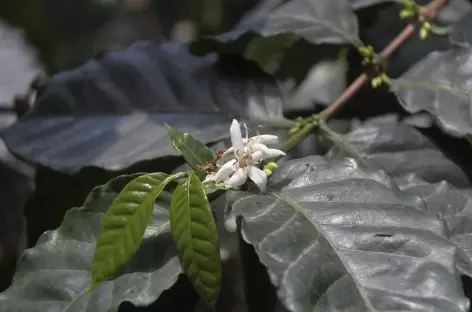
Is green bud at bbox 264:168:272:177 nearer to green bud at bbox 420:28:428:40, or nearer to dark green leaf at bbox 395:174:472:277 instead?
dark green leaf at bbox 395:174:472:277

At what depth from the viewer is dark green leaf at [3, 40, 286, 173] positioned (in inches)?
33.1

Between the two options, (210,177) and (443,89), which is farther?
(443,89)

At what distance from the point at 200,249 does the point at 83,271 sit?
0.13m

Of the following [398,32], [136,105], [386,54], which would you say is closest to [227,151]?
[136,105]

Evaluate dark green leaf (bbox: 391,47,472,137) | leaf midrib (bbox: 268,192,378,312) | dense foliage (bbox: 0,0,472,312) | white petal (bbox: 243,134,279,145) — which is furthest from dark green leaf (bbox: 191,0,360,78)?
leaf midrib (bbox: 268,192,378,312)

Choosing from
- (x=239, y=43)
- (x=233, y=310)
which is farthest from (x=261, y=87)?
(x=233, y=310)

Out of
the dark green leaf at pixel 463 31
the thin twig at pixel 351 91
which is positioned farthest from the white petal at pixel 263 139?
the dark green leaf at pixel 463 31

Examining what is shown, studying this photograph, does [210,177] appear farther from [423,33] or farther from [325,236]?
[423,33]

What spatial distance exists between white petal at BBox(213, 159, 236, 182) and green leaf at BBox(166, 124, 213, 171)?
4 cm

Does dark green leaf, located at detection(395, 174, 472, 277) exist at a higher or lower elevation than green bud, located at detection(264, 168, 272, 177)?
lower

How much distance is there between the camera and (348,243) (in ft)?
1.85

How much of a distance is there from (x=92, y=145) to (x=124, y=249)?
30cm

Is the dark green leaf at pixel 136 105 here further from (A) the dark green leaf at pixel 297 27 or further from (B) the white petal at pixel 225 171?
(B) the white petal at pixel 225 171

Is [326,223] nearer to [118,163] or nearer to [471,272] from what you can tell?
[471,272]
